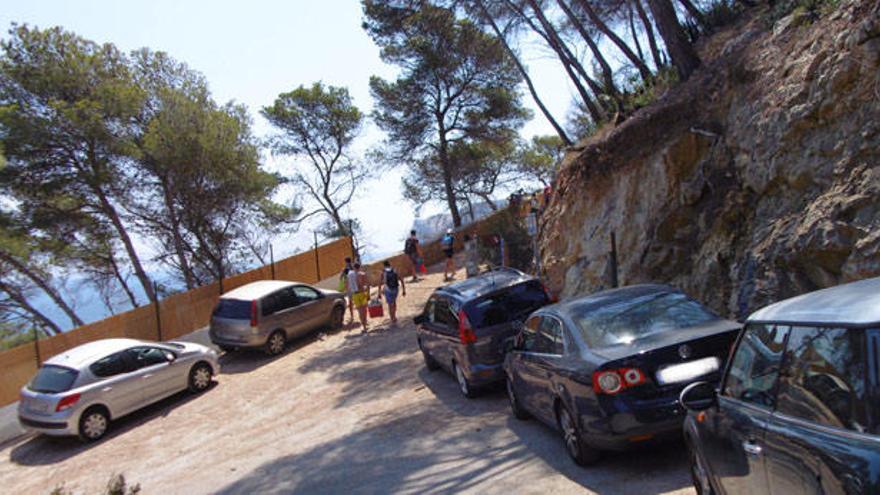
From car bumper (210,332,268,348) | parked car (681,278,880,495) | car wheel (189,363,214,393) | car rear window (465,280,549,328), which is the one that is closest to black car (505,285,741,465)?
parked car (681,278,880,495)

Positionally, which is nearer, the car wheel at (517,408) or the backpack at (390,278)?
the car wheel at (517,408)

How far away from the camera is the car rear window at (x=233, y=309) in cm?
1652

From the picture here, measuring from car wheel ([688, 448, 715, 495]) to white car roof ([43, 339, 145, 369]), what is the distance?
36.9ft

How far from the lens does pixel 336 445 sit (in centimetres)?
916

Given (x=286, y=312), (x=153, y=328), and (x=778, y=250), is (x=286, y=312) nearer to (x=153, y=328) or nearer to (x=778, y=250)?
(x=153, y=328)

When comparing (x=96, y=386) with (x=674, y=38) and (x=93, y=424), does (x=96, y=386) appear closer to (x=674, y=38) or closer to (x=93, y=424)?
(x=93, y=424)

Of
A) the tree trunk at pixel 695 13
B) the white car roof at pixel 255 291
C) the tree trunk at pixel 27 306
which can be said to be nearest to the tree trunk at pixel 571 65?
the tree trunk at pixel 695 13

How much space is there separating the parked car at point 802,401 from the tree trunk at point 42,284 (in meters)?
22.0

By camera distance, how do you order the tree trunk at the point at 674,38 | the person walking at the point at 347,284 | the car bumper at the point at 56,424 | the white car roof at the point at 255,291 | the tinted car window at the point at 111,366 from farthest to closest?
the person walking at the point at 347,284
the white car roof at the point at 255,291
the tree trunk at the point at 674,38
the tinted car window at the point at 111,366
the car bumper at the point at 56,424

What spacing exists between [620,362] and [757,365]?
219 cm

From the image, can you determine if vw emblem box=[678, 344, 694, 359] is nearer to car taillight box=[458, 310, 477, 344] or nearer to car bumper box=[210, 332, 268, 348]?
car taillight box=[458, 310, 477, 344]

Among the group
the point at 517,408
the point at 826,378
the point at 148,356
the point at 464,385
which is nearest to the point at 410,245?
the point at 148,356

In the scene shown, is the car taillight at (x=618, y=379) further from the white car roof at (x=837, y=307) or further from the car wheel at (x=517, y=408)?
the car wheel at (x=517, y=408)

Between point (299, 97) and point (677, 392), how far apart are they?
30.6 metres
